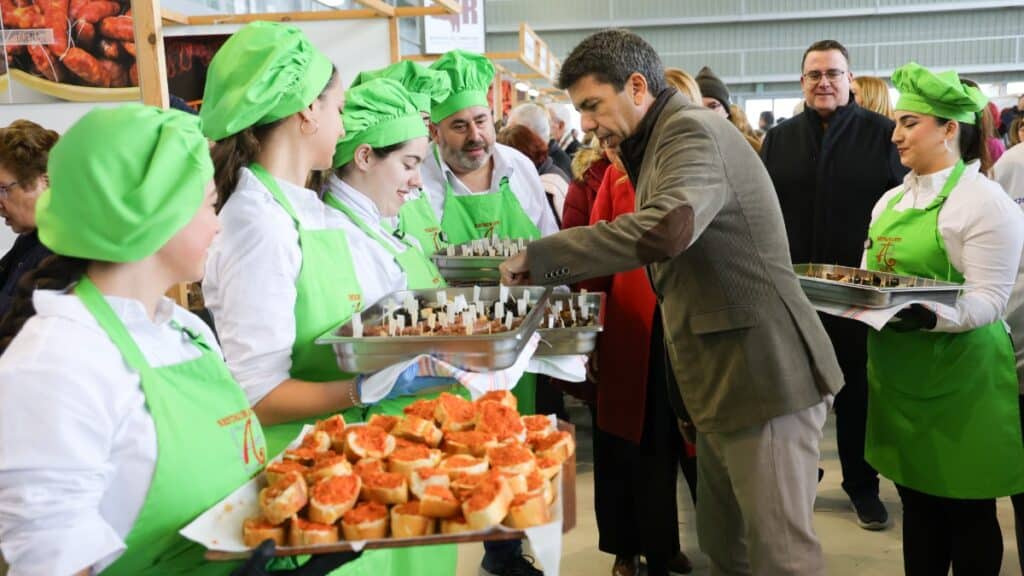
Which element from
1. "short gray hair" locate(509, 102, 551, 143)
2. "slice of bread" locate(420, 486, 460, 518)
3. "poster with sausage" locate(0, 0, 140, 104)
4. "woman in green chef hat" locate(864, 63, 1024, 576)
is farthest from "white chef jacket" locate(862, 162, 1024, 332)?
"short gray hair" locate(509, 102, 551, 143)

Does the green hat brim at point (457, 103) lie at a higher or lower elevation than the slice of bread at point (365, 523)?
higher

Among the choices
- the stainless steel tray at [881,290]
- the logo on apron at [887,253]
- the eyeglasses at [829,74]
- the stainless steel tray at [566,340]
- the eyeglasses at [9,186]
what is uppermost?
the eyeglasses at [829,74]

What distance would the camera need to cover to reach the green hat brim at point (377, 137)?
2141mm

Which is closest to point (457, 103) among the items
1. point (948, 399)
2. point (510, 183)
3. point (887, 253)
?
point (510, 183)

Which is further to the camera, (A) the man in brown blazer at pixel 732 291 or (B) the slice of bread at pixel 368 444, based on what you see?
(A) the man in brown blazer at pixel 732 291

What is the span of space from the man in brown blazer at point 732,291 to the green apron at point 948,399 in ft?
1.91

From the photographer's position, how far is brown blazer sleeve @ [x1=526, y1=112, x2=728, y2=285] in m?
1.84

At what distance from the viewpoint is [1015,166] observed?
3887 millimetres

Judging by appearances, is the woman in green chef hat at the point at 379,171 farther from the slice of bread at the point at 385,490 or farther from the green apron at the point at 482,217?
the green apron at the point at 482,217

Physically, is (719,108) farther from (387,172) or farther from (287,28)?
(287,28)

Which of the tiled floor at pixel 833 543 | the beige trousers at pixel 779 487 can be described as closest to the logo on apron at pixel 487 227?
the tiled floor at pixel 833 543

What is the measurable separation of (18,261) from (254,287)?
1.18 metres

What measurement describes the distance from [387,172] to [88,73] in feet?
2.74

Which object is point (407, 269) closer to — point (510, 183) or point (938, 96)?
point (510, 183)
